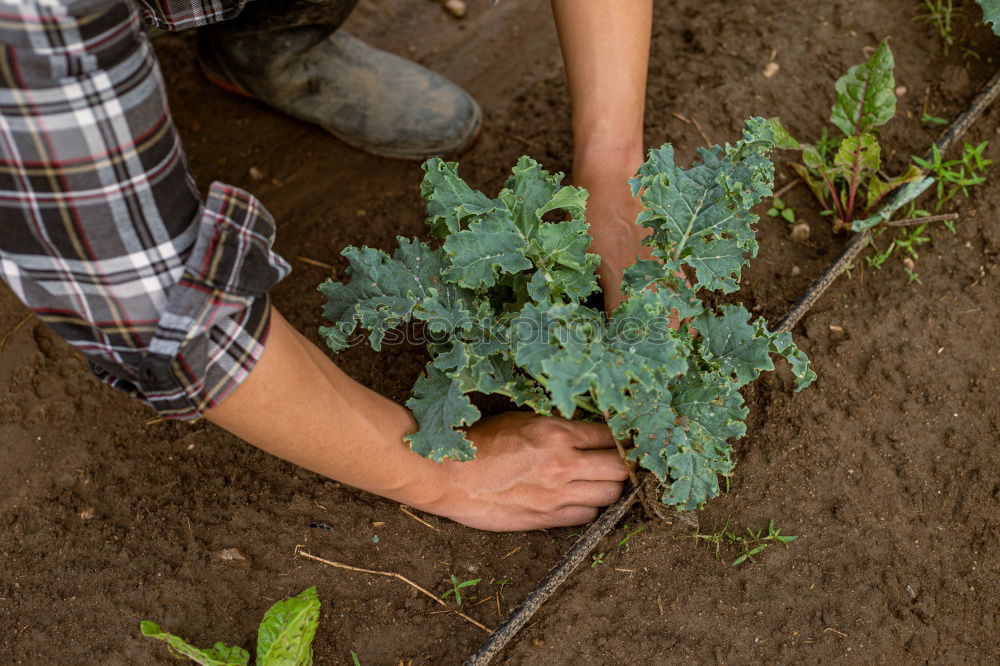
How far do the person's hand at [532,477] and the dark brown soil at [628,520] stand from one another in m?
0.10

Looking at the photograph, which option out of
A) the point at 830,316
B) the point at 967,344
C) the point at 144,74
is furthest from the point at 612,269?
the point at 144,74

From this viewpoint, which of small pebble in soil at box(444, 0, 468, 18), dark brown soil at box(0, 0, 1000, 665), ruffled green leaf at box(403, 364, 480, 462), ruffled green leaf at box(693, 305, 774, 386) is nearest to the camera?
ruffled green leaf at box(403, 364, 480, 462)

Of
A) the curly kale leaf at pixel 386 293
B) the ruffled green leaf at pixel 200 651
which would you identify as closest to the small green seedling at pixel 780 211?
the curly kale leaf at pixel 386 293

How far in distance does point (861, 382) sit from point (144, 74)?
2.16m

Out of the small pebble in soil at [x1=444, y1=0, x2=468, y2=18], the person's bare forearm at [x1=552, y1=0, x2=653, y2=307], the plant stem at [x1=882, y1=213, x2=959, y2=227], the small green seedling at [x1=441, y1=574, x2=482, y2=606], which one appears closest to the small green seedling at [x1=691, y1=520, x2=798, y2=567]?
the small green seedling at [x1=441, y1=574, x2=482, y2=606]

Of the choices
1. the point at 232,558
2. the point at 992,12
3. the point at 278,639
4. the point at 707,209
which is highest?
the point at 992,12

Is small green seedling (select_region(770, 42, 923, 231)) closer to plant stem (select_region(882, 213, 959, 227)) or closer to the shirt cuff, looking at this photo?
plant stem (select_region(882, 213, 959, 227))

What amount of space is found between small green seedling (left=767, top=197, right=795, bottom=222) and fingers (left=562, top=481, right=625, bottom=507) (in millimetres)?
1161

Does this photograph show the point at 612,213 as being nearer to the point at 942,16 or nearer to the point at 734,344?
the point at 734,344

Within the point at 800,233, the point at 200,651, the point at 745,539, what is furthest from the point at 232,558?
the point at 800,233

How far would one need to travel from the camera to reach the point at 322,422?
70.4 inches

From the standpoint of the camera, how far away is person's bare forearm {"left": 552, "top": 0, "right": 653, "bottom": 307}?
2.42 m

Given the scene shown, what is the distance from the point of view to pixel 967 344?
2617 mm
